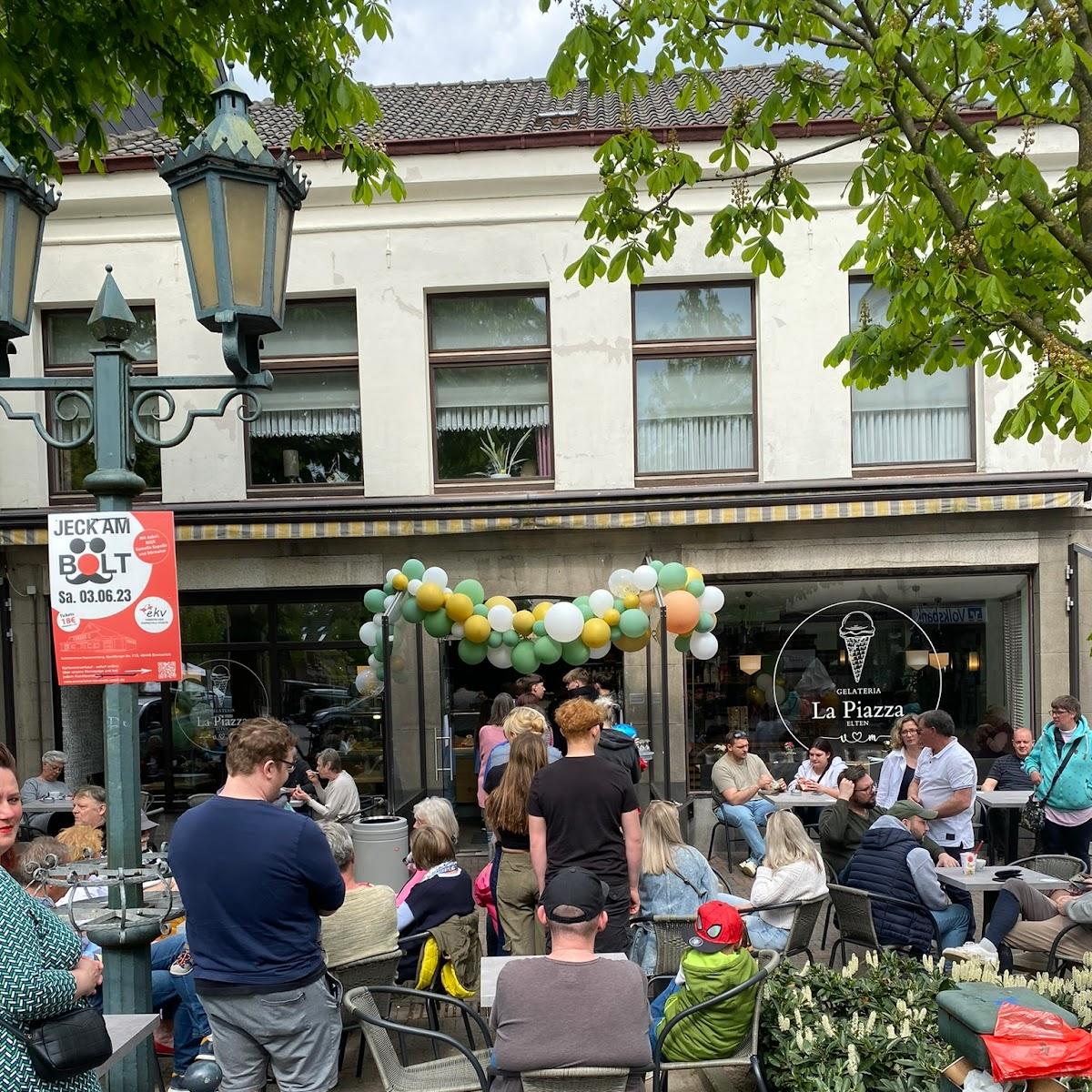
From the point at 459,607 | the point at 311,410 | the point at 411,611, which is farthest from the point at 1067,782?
the point at 311,410

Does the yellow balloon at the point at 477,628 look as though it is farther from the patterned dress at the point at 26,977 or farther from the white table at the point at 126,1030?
the patterned dress at the point at 26,977

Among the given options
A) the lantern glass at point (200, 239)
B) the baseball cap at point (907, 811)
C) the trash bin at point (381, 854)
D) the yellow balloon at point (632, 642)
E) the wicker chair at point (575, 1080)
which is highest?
the lantern glass at point (200, 239)

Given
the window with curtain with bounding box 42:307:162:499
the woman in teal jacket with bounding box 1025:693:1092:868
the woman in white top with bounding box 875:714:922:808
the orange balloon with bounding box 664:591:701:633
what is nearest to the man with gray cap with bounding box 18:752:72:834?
the window with curtain with bounding box 42:307:162:499

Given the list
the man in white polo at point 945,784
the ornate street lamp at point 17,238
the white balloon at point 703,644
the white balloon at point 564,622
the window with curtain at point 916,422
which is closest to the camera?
the ornate street lamp at point 17,238

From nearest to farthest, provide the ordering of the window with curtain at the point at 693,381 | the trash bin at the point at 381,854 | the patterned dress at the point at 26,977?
the patterned dress at the point at 26,977 → the trash bin at the point at 381,854 → the window with curtain at the point at 693,381

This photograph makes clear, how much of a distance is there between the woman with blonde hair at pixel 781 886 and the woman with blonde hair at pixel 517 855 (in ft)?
3.70

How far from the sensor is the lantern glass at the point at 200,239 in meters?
3.63

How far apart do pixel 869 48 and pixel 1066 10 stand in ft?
4.15

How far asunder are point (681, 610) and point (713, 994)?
5239 mm

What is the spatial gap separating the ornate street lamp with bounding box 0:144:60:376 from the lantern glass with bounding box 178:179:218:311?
0.69 meters

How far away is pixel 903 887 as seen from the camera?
18.9 ft

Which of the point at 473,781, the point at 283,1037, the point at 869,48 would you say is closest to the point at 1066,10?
the point at 869,48

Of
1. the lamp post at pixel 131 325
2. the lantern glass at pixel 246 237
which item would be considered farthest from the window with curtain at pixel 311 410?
the lantern glass at pixel 246 237

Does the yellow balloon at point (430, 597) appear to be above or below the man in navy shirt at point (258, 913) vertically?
above
